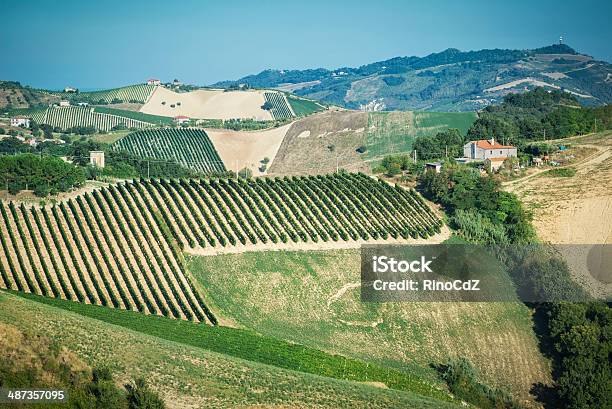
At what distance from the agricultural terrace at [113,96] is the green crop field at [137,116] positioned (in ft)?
44.3

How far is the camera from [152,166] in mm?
101000

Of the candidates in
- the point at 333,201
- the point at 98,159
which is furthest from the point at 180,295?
the point at 98,159

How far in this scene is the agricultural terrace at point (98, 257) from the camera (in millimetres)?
55094

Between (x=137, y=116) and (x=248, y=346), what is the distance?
410 ft

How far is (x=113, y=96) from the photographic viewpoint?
195 meters

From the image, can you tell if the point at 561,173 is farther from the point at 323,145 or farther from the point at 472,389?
the point at 323,145

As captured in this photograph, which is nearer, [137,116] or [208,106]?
[137,116]

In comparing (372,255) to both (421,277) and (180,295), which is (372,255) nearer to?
(421,277)

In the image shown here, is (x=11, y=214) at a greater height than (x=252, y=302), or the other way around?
(x=11, y=214)

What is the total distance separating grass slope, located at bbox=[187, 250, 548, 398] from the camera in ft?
180

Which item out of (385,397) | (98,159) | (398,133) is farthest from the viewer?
(398,133)

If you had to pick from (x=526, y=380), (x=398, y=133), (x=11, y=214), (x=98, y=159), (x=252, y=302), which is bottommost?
(x=526, y=380)

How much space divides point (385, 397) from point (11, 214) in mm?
32770

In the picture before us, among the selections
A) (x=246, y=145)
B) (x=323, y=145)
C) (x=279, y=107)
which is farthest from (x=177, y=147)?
(x=279, y=107)
